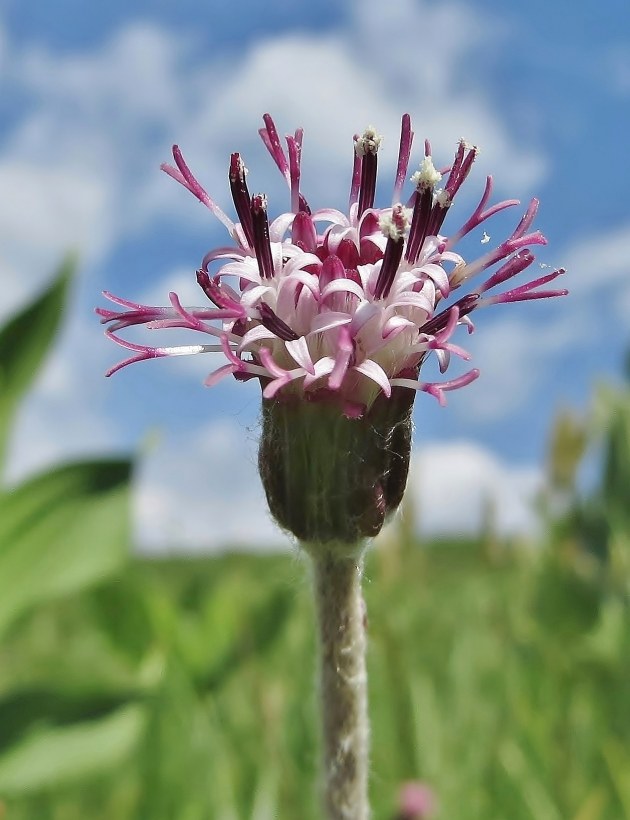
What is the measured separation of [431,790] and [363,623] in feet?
2.35

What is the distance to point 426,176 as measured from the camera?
709 millimetres

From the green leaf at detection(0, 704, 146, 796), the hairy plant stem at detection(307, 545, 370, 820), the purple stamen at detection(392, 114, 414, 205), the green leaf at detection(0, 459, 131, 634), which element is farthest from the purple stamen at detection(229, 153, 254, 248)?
the green leaf at detection(0, 704, 146, 796)

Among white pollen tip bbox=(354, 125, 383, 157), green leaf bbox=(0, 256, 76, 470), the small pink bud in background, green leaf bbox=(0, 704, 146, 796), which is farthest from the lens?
green leaf bbox=(0, 256, 76, 470)

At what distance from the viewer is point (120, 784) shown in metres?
1.64

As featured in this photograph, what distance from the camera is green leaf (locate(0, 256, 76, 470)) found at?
1420mm

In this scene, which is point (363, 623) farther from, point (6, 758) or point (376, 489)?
point (6, 758)

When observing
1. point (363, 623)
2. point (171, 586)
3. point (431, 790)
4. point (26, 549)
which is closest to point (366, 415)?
point (363, 623)

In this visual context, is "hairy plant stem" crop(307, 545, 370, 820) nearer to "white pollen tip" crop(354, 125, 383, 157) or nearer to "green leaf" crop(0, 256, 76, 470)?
"white pollen tip" crop(354, 125, 383, 157)

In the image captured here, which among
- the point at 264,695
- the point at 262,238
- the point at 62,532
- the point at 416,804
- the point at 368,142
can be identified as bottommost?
the point at 416,804

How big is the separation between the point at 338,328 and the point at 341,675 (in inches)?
9.9

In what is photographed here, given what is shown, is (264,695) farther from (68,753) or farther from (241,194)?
(241,194)

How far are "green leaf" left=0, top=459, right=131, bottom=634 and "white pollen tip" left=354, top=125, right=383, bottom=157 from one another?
2.76 feet

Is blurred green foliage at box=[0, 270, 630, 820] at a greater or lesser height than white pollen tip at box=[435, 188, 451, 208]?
lesser

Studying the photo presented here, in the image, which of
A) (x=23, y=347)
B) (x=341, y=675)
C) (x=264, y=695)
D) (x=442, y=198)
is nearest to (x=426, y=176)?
(x=442, y=198)
